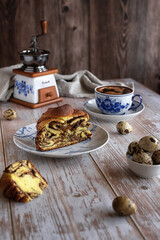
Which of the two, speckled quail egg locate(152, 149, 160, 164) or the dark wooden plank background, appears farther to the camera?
the dark wooden plank background

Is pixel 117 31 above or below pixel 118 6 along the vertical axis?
below

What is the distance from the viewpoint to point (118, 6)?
8.59 feet

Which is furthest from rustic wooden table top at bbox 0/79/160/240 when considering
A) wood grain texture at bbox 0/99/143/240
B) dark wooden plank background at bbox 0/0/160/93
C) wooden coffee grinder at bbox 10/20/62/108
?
dark wooden plank background at bbox 0/0/160/93

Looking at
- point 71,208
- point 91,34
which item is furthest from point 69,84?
point 71,208

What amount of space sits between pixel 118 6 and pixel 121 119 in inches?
59.6

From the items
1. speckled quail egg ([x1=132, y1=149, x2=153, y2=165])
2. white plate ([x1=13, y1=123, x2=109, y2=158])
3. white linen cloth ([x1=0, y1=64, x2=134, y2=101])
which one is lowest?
white linen cloth ([x1=0, y1=64, x2=134, y2=101])

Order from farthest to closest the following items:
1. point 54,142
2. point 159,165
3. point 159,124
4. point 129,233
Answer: point 159,124, point 54,142, point 159,165, point 129,233

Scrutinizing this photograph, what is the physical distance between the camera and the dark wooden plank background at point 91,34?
8.00ft

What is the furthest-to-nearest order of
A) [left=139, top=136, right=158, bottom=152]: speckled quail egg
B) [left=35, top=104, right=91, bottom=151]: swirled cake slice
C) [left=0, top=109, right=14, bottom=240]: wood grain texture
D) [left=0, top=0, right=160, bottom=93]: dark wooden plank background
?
[left=0, top=0, right=160, bottom=93]: dark wooden plank background, [left=35, top=104, right=91, bottom=151]: swirled cake slice, [left=139, top=136, right=158, bottom=152]: speckled quail egg, [left=0, top=109, right=14, bottom=240]: wood grain texture

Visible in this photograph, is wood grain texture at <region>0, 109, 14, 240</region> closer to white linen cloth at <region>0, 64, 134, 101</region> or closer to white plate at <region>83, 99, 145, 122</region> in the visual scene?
white plate at <region>83, 99, 145, 122</region>

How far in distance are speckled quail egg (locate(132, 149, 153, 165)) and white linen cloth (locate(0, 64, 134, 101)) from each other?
36.8 inches

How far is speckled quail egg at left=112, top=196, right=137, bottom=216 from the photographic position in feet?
2.56

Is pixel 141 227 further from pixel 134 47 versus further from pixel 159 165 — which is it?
pixel 134 47

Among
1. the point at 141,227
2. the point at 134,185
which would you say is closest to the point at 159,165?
the point at 134,185
